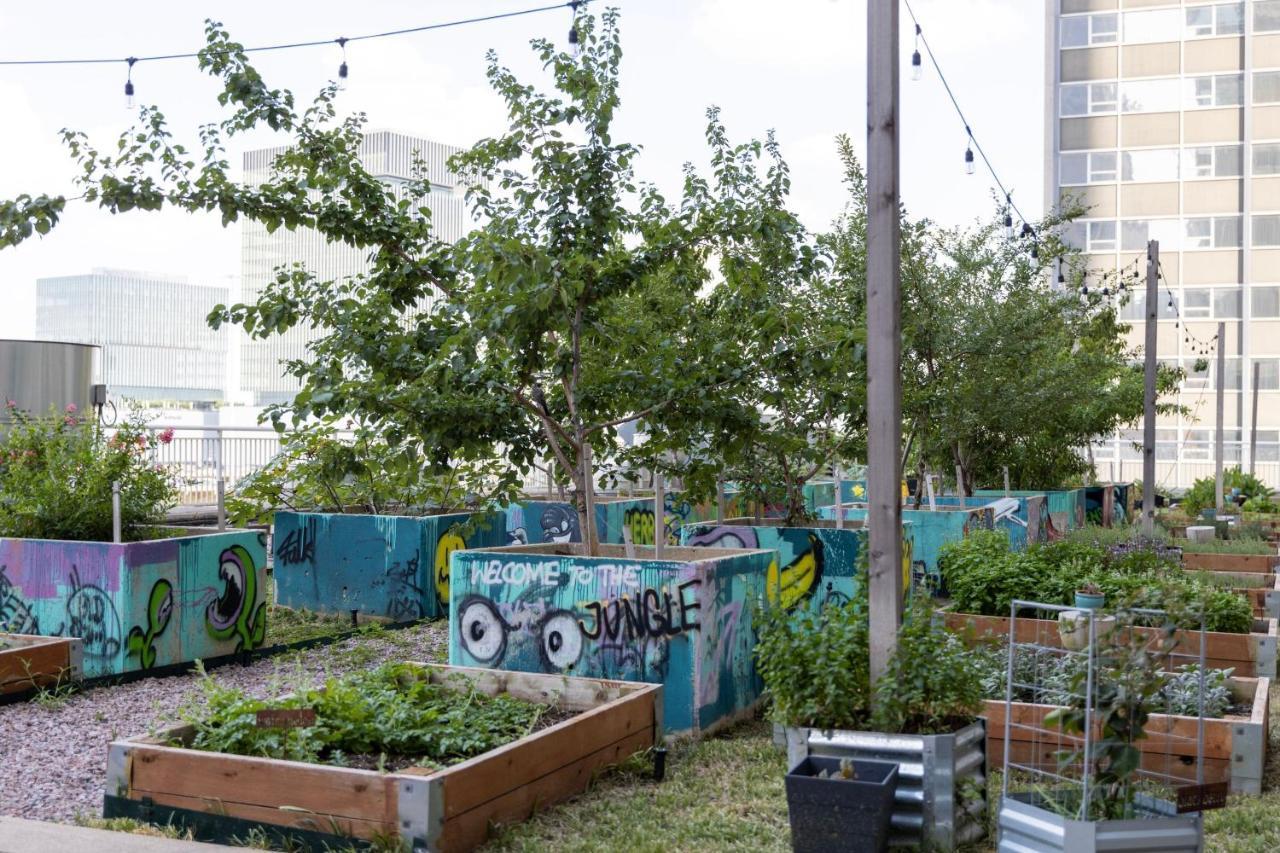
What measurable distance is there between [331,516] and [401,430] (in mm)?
4846

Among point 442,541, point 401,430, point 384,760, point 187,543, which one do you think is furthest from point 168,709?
point 442,541

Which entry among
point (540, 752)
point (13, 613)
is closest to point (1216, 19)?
point (13, 613)

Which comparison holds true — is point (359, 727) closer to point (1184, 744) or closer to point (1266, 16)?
point (1184, 744)

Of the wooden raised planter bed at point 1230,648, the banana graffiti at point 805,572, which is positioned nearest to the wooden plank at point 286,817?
the wooden raised planter bed at point 1230,648

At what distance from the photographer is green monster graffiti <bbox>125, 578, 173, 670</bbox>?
30.1 feet

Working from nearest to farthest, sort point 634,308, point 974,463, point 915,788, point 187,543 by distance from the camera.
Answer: point 915,788
point 187,543
point 634,308
point 974,463

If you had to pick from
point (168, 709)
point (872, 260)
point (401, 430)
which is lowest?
point (168, 709)

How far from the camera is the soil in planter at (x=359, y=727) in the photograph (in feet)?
19.4

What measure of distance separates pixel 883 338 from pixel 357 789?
3.13 metres

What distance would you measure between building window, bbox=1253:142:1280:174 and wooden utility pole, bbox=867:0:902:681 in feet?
158

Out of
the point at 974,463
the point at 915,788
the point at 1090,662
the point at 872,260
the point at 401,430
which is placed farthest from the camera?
the point at 974,463

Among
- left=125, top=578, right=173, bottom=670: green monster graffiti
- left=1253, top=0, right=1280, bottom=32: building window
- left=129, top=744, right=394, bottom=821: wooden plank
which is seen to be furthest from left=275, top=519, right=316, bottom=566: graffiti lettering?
left=1253, top=0, right=1280, bottom=32: building window

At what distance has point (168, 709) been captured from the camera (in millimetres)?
8227

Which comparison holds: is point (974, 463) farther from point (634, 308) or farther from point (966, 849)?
point (966, 849)
